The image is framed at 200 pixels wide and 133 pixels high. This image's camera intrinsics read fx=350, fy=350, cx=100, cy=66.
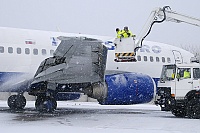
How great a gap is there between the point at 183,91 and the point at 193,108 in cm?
71

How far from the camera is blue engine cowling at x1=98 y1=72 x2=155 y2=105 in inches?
526

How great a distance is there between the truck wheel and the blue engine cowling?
1833 millimetres

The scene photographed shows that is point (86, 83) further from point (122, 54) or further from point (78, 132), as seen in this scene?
point (78, 132)

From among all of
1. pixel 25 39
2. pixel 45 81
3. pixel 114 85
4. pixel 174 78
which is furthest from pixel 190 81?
pixel 25 39

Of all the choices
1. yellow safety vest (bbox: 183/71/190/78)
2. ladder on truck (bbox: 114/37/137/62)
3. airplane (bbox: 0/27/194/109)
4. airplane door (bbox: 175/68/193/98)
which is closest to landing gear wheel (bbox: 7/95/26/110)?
airplane (bbox: 0/27/194/109)

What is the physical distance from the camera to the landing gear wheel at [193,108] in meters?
12.5

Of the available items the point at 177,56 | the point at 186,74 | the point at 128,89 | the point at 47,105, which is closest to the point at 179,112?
the point at 186,74

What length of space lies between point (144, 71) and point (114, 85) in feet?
11.6

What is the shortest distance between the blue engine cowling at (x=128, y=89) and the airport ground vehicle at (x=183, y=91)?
80 centimetres

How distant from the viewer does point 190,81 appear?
1283 cm

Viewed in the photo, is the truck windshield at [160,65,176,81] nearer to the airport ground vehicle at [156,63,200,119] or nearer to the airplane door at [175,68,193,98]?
the airport ground vehicle at [156,63,200,119]

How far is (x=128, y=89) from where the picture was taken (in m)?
13.7

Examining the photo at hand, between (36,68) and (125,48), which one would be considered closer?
(125,48)

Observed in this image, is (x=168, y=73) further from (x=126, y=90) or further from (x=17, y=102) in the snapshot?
(x=17, y=102)
